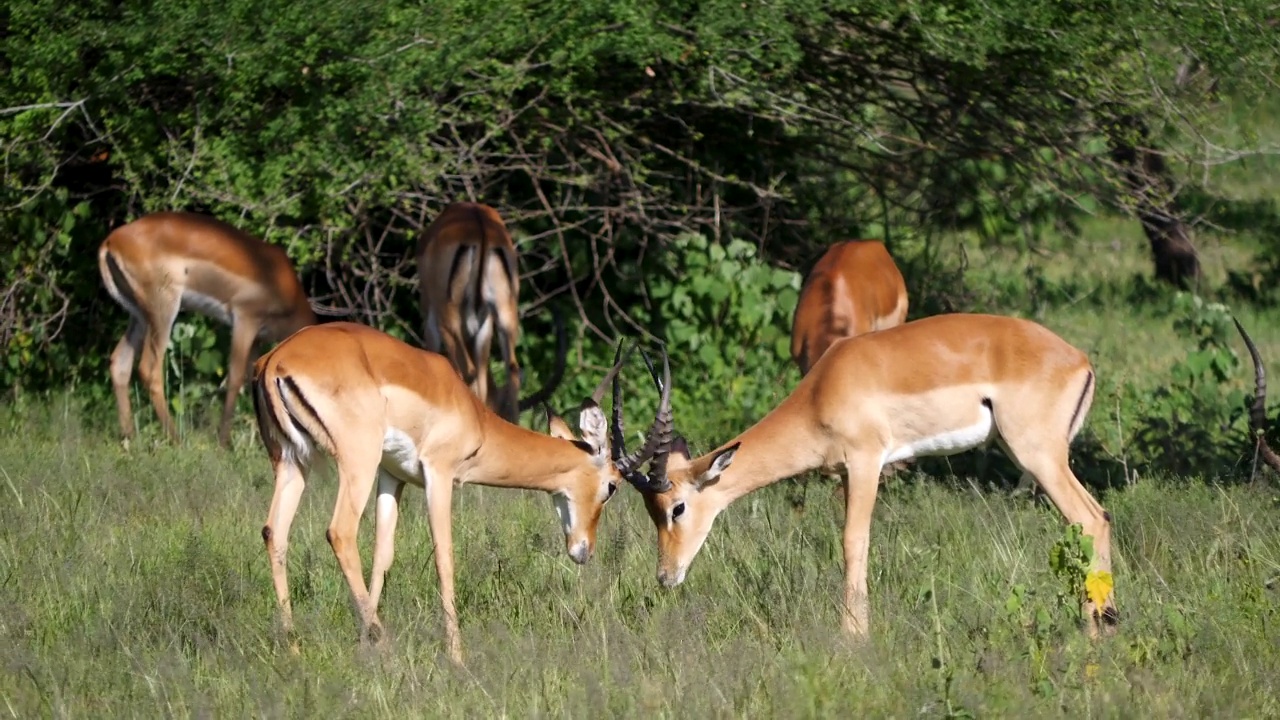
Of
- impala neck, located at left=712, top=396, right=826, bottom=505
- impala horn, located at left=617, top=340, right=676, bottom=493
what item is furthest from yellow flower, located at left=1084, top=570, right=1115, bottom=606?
impala horn, located at left=617, top=340, right=676, bottom=493

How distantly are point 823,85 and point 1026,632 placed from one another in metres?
4.41

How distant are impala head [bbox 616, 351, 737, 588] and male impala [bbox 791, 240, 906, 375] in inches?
67.9

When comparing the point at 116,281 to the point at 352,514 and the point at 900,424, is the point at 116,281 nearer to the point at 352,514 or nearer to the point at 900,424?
the point at 352,514

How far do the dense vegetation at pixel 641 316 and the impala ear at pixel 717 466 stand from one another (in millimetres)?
347

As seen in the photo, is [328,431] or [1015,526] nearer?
[328,431]

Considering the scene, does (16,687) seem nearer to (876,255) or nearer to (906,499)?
(906,499)

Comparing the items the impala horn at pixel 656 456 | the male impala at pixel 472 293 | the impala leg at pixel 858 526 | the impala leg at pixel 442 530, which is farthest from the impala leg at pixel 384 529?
the male impala at pixel 472 293

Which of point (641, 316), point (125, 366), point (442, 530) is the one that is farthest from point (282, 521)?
point (641, 316)

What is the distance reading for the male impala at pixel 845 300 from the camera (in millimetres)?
6926

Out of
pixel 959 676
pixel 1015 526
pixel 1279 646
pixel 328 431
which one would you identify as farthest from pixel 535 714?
pixel 1015 526

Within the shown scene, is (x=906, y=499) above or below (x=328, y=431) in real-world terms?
below

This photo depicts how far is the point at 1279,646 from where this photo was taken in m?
4.22

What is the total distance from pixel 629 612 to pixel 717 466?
1.73 feet

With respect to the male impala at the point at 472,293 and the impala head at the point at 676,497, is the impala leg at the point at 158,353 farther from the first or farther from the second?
the impala head at the point at 676,497
